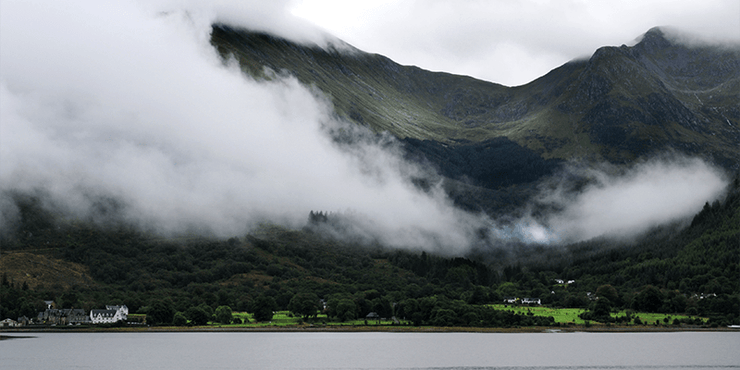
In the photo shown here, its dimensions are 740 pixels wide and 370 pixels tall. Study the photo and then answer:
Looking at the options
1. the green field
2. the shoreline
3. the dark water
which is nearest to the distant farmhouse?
the shoreline

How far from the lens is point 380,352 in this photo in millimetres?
123375

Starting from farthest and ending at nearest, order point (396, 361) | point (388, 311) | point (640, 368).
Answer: point (388, 311) < point (396, 361) < point (640, 368)

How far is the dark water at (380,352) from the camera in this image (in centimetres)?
10588

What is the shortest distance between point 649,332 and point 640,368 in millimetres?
83669

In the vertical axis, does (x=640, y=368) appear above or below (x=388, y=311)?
below

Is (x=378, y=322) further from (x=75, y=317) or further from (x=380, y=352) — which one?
(x=75, y=317)

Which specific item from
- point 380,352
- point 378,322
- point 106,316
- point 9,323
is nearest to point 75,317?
point 106,316

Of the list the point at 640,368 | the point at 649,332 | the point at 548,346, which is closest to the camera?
the point at 640,368

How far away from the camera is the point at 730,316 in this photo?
614 ft

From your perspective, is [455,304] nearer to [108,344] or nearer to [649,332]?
[649,332]

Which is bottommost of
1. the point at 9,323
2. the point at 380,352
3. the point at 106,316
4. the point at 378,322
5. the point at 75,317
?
the point at 380,352

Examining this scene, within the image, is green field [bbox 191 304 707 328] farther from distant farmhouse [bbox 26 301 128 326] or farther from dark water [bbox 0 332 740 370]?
distant farmhouse [bbox 26 301 128 326]

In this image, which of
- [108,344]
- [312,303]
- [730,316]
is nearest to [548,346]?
[312,303]

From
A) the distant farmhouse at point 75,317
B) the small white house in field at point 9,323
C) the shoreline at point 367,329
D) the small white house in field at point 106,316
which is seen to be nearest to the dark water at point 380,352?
the shoreline at point 367,329
